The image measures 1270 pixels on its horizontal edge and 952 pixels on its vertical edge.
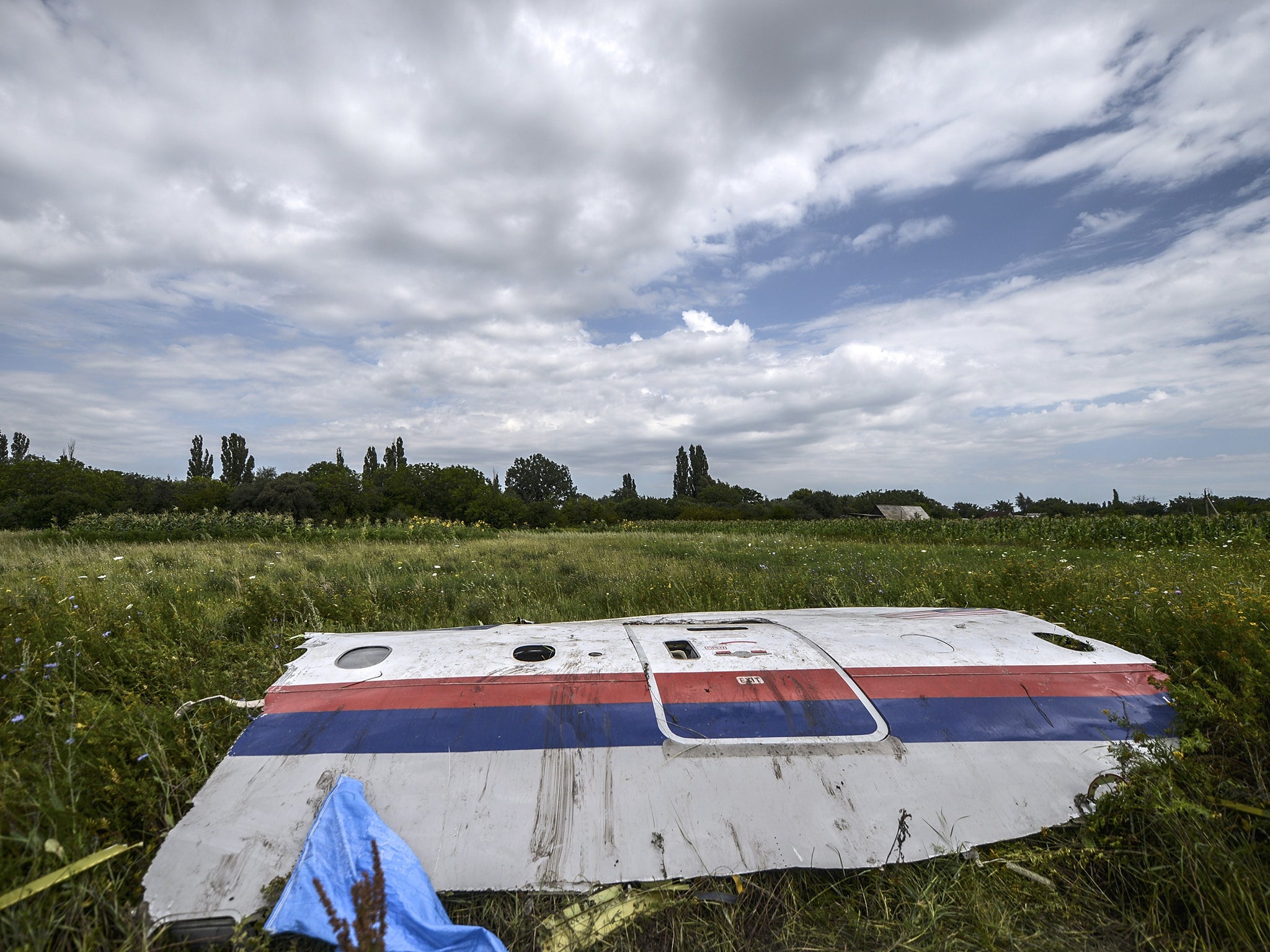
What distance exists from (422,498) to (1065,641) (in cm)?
5375

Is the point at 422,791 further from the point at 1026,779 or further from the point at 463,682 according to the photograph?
the point at 1026,779

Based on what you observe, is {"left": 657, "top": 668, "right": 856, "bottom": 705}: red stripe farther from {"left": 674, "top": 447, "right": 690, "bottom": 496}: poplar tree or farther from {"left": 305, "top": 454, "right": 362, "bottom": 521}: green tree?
{"left": 674, "top": 447, "right": 690, "bottom": 496}: poplar tree

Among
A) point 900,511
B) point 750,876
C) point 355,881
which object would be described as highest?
point 900,511

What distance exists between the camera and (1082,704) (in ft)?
9.82

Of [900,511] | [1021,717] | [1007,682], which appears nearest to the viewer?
[1021,717]

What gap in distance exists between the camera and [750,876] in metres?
2.45

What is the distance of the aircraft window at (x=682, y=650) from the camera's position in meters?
3.37

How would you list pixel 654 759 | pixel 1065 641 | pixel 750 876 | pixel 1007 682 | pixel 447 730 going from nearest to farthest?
1. pixel 750 876
2. pixel 654 759
3. pixel 447 730
4. pixel 1007 682
5. pixel 1065 641

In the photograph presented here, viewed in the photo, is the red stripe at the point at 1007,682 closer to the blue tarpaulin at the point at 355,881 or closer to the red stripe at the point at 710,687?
the red stripe at the point at 710,687

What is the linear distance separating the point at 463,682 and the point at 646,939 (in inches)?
56.0

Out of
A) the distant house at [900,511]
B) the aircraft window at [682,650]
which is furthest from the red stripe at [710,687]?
the distant house at [900,511]

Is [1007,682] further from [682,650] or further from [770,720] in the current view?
A: [682,650]

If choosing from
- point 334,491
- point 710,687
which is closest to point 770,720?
point 710,687

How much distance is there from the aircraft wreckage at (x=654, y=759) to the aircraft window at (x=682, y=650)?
30 millimetres
